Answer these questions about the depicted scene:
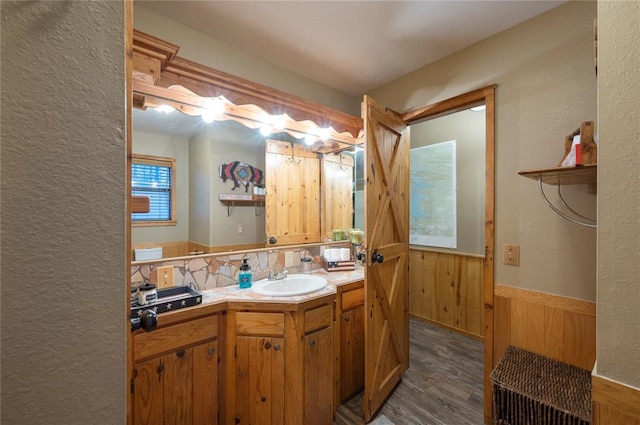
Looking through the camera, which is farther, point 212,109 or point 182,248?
point 212,109

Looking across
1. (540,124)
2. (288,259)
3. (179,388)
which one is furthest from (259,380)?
(540,124)

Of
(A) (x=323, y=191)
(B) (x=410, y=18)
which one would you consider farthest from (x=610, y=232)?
(A) (x=323, y=191)

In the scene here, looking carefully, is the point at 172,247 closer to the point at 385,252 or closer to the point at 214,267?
the point at 214,267

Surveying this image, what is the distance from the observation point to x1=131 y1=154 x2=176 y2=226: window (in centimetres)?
175

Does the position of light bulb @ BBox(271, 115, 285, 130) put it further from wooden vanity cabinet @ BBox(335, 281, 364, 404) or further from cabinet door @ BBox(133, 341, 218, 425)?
cabinet door @ BBox(133, 341, 218, 425)

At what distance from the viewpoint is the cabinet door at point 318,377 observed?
1601mm

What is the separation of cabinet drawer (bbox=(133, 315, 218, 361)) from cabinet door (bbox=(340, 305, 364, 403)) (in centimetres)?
91

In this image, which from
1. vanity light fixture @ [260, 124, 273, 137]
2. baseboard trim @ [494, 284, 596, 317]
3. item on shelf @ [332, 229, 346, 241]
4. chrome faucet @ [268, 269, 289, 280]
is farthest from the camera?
item on shelf @ [332, 229, 346, 241]

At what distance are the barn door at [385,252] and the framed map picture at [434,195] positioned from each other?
41.2 inches

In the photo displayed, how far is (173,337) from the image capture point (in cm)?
139

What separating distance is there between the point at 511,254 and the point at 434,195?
63.5 inches

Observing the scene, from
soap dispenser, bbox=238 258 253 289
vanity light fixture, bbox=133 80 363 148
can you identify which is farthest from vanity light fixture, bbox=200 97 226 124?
soap dispenser, bbox=238 258 253 289

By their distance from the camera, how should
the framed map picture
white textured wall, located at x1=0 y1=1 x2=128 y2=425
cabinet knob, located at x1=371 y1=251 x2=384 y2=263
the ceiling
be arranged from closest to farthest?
white textured wall, located at x1=0 y1=1 x2=128 y2=425
the ceiling
cabinet knob, located at x1=371 y1=251 x2=384 y2=263
the framed map picture

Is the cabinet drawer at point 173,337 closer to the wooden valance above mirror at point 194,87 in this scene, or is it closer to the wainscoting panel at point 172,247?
the wainscoting panel at point 172,247
